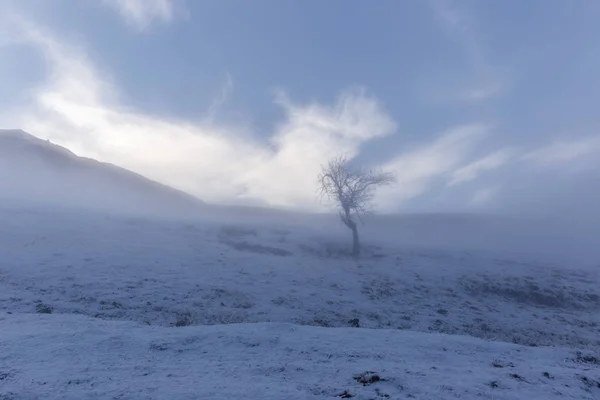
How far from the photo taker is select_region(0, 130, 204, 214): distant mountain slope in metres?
67.0

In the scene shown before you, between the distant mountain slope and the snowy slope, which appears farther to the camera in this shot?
the distant mountain slope

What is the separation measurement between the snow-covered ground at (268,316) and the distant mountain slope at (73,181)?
24.3 m

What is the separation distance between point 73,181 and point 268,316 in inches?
2815

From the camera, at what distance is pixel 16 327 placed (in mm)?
16203

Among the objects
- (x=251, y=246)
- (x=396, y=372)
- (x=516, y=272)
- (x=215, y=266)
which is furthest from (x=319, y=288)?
(x=516, y=272)

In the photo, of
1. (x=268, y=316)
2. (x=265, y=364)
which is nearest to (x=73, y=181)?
(x=268, y=316)

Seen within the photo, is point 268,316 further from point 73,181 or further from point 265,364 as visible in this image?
point 73,181

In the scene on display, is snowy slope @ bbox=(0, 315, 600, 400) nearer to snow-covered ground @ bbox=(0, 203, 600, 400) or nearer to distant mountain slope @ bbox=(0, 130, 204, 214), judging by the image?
snow-covered ground @ bbox=(0, 203, 600, 400)

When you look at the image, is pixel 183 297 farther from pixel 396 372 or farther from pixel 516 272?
pixel 516 272

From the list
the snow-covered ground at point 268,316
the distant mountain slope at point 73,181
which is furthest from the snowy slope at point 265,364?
the distant mountain slope at point 73,181

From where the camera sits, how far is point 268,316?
23.9 m

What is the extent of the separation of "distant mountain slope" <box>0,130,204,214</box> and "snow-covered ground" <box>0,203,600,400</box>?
79.7 feet

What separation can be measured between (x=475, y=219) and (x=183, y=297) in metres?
73.3

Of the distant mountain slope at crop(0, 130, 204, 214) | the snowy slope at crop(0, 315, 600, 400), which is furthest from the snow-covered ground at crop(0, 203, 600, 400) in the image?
the distant mountain slope at crop(0, 130, 204, 214)
